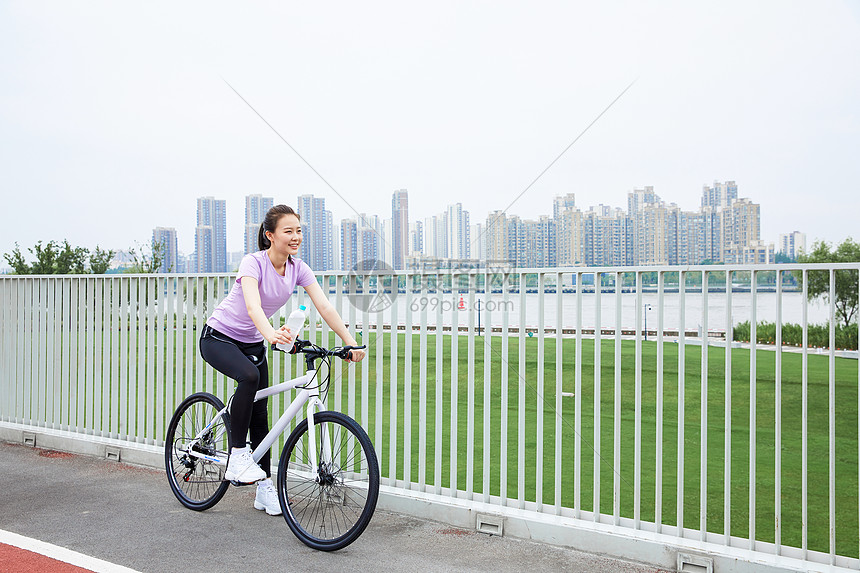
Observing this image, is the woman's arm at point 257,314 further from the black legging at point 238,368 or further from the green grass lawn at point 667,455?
the green grass lawn at point 667,455

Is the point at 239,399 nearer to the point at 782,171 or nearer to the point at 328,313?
the point at 328,313

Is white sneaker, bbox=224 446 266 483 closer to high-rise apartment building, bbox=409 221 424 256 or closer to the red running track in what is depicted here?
the red running track

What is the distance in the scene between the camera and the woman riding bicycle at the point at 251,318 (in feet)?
11.8

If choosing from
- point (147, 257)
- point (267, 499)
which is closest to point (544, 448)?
point (267, 499)

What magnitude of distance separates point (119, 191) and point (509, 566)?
942 inches

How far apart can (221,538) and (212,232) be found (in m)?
29.5

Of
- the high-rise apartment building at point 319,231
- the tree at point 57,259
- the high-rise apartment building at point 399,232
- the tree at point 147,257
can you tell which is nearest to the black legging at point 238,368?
the high-rise apartment building at point 399,232

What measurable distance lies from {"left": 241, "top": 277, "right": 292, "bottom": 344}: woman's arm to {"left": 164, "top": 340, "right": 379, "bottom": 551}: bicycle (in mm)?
246

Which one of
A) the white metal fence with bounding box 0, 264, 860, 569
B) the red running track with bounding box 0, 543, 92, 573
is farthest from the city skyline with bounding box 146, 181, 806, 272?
the red running track with bounding box 0, 543, 92, 573

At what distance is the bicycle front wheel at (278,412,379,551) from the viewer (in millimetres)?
3270

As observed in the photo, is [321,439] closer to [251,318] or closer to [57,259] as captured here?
[251,318]

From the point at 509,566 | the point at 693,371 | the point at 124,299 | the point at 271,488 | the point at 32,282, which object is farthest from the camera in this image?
the point at 693,371

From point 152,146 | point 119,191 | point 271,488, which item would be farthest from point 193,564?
point 152,146

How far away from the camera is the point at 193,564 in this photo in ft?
10.4
